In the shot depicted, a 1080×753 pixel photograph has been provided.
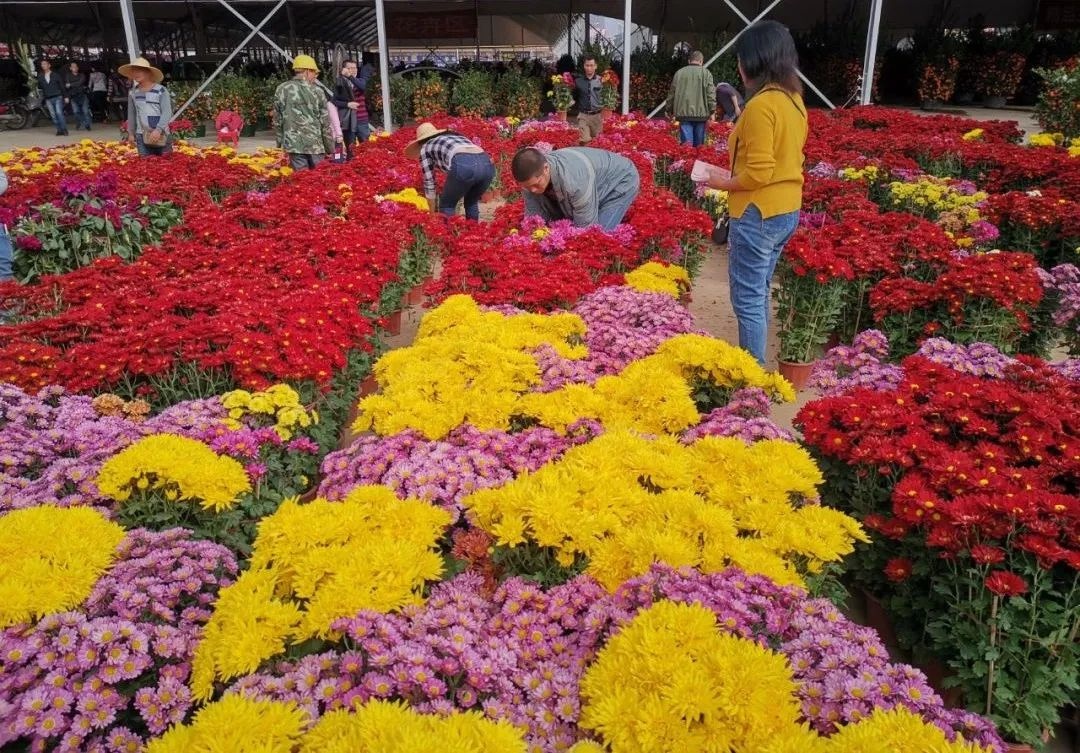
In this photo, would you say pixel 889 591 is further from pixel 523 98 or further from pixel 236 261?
pixel 523 98

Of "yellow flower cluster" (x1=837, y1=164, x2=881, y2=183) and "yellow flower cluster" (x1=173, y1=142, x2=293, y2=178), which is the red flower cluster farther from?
"yellow flower cluster" (x1=173, y1=142, x2=293, y2=178)

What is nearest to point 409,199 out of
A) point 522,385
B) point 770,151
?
point 770,151

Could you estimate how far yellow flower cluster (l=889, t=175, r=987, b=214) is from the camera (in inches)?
266

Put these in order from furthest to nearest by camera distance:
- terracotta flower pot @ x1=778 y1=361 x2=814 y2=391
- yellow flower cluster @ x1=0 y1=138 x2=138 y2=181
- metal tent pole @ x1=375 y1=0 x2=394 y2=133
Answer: metal tent pole @ x1=375 y1=0 x2=394 y2=133
yellow flower cluster @ x1=0 y1=138 x2=138 y2=181
terracotta flower pot @ x1=778 y1=361 x2=814 y2=391

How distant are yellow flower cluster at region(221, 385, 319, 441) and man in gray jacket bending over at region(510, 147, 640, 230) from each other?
2.49 metres

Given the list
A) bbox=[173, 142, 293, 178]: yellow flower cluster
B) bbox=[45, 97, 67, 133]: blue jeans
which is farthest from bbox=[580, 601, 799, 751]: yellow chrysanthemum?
bbox=[45, 97, 67, 133]: blue jeans

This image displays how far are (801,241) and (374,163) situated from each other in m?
5.53

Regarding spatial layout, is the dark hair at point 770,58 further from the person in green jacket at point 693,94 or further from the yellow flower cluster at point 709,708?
the person in green jacket at point 693,94

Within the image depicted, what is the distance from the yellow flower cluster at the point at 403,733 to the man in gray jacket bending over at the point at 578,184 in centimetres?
407

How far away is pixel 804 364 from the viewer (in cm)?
497

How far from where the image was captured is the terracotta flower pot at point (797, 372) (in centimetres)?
495

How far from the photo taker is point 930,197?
6.93 m

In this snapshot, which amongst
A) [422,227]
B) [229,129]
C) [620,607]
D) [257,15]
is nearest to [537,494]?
[620,607]

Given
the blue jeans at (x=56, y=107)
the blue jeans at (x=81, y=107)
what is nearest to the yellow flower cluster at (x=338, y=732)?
the blue jeans at (x=56, y=107)
